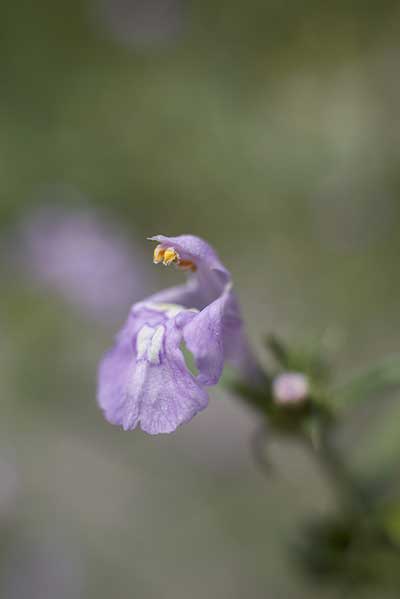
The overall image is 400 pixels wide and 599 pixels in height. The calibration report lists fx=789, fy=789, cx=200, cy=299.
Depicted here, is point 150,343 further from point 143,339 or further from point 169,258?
point 169,258

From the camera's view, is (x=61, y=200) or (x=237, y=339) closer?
(x=237, y=339)

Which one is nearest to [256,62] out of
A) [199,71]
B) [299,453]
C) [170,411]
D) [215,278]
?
[199,71]

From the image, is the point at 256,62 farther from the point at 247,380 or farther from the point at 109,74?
the point at 247,380

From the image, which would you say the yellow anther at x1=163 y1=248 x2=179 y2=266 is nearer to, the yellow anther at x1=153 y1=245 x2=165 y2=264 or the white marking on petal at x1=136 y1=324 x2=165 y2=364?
the yellow anther at x1=153 y1=245 x2=165 y2=264

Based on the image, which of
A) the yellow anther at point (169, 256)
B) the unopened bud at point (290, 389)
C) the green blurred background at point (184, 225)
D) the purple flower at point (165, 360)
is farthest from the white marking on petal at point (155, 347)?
the green blurred background at point (184, 225)

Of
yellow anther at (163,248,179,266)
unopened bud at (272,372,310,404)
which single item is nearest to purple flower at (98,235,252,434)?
yellow anther at (163,248,179,266)

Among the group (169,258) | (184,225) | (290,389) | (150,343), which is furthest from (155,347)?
(184,225)

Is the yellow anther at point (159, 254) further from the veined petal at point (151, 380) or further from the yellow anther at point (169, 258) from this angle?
the veined petal at point (151, 380)
